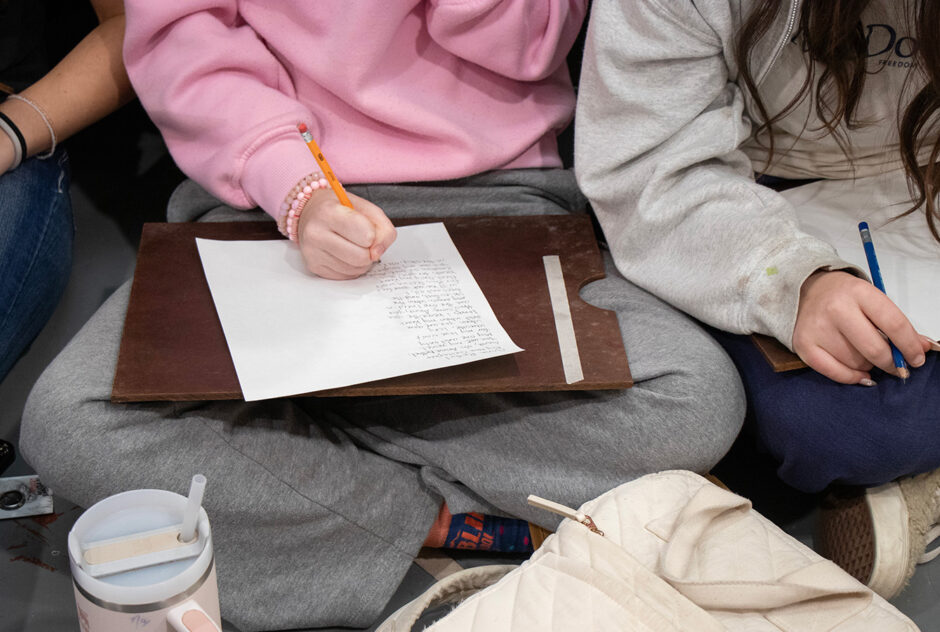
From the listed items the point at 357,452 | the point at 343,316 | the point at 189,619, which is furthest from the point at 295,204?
the point at 189,619

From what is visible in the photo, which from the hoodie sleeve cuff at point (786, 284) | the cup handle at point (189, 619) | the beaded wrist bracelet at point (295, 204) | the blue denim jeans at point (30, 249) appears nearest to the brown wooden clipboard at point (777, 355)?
the hoodie sleeve cuff at point (786, 284)

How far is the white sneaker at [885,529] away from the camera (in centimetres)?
99

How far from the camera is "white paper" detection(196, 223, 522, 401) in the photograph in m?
0.83

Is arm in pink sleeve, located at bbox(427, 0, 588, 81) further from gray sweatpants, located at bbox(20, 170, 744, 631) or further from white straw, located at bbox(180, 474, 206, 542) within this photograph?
white straw, located at bbox(180, 474, 206, 542)

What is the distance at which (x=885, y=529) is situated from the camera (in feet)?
3.28

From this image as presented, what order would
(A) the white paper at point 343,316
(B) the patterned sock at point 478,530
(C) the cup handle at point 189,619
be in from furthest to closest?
(B) the patterned sock at point 478,530, (A) the white paper at point 343,316, (C) the cup handle at point 189,619

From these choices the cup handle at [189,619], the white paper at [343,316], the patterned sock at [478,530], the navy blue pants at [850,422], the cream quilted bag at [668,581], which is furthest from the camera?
the patterned sock at [478,530]

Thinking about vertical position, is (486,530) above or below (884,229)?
below

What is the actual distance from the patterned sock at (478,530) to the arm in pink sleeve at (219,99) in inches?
15.5

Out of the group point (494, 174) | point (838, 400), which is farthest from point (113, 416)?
point (838, 400)

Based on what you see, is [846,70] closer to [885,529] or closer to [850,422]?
[850,422]

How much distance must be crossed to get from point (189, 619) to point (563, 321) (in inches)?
18.9

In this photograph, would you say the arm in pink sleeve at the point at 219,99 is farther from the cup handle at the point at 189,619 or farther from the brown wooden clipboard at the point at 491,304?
the cup handle at the point at 189,619

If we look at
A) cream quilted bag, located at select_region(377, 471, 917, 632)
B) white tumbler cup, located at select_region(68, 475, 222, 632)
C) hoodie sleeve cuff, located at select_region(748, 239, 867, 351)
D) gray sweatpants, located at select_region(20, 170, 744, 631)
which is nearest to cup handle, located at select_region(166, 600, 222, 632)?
white tumbler cup, located at select_region(68, 475, 222, 632)
